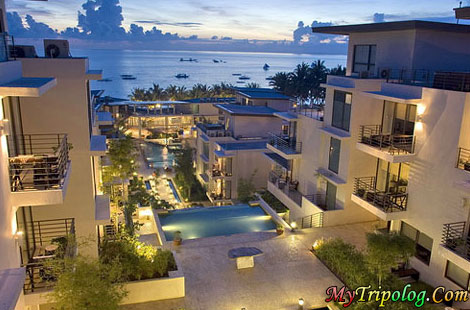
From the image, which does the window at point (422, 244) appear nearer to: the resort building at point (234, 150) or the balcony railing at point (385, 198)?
the balcony railing at point (385, 198)

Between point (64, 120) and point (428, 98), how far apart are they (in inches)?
500

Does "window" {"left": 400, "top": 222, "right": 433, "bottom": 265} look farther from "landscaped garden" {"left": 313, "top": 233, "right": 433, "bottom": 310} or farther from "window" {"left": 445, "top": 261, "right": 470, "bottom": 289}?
"window" {"left": 445, "top": 261, "right": 470, "bottom": 289}

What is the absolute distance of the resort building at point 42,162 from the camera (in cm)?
820

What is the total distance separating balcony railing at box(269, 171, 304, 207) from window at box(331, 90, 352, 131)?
5267mm

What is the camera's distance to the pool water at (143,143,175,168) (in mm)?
41037

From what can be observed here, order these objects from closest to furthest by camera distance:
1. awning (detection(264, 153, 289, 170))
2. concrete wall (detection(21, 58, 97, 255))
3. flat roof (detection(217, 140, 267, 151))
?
concrete wall (detection(21, 58, 97, 255))
awning (detection(264, 153, 289, 170))
flat roof (detection(217, 140, 267, 151))

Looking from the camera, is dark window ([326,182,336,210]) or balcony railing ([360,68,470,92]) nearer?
balcony railing ([360,68,470,92])

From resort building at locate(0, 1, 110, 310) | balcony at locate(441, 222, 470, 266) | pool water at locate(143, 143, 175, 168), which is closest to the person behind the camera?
resort building at locate(0, 1, 110, 310)

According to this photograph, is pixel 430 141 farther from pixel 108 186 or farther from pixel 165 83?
pixel 165 83

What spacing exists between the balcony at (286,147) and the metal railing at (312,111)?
180 centimetres

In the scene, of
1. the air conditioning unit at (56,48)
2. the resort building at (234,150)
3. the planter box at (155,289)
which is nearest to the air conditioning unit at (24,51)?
the air conditioning unit at (56,48)

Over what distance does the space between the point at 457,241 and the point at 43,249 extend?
1258 centimetres

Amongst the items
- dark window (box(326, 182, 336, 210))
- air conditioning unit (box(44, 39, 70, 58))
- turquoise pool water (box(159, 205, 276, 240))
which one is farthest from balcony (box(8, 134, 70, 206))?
dark window (box(326, 182, 336, 210))

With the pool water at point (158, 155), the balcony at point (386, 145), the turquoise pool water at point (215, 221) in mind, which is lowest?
the pool water at point (158, 155)
